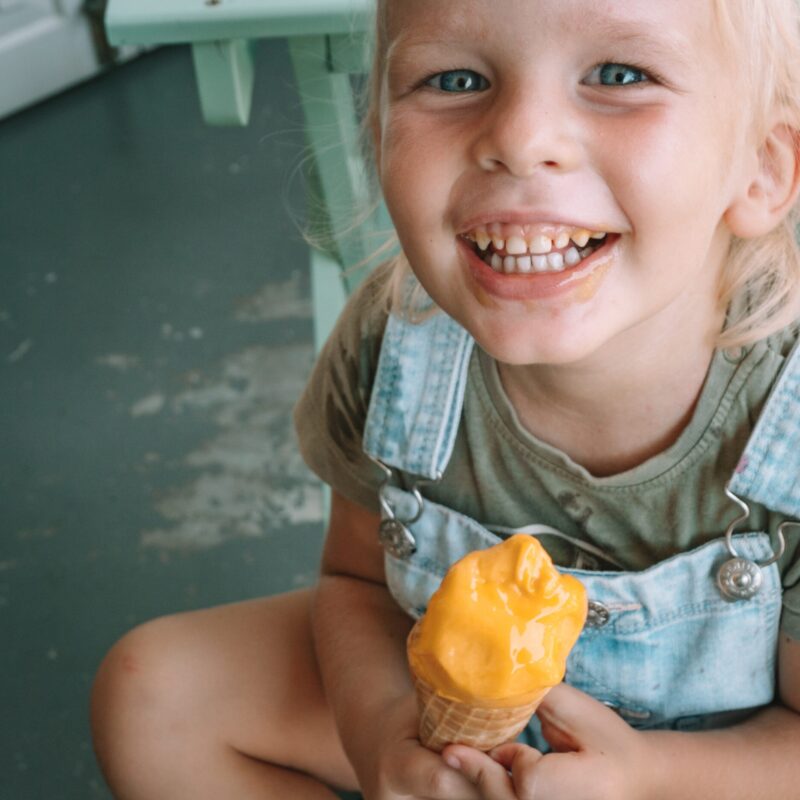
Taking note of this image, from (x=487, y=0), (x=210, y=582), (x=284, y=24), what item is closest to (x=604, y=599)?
(x=487, y=0)

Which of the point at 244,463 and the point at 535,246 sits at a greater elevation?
the point at 535,246

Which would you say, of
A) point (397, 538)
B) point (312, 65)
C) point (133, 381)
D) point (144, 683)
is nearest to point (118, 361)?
point (133, 381)

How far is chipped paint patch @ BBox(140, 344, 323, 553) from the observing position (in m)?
1.63

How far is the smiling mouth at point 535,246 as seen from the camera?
0.76m

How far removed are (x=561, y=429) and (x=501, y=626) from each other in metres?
0.28

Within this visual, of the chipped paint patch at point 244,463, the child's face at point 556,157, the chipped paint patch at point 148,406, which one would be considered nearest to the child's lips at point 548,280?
the child's face at point 556,157

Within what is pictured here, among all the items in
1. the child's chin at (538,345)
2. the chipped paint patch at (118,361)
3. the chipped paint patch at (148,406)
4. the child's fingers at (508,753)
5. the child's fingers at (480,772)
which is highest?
the child's chin at (538,345)

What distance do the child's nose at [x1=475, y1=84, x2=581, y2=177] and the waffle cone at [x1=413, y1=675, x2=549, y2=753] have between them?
298 millimetres

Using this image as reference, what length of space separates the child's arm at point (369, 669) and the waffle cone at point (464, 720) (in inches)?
1.0

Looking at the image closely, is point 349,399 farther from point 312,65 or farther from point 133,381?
point 133,381

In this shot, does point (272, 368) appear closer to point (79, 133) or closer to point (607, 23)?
point (79, 133)

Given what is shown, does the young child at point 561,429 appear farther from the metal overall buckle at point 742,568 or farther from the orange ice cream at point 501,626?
the orange ice cream at point 501,626

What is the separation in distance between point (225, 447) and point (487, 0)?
1.10 metres

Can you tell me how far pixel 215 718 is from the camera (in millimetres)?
1080
